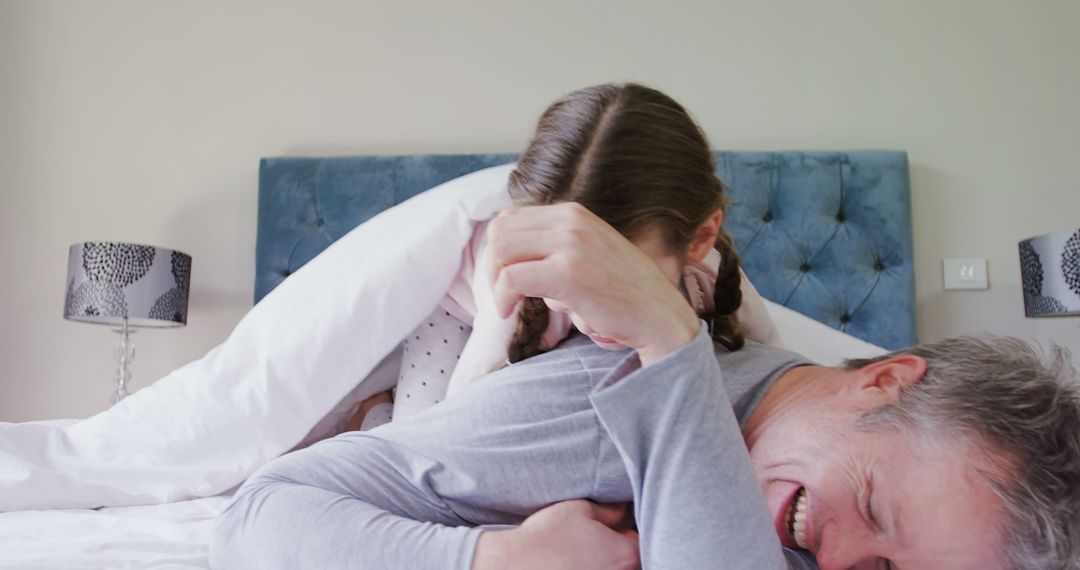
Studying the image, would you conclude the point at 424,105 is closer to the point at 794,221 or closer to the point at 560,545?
the point at 794,221

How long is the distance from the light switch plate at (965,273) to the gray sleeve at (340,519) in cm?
183

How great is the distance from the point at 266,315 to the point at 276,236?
95 cm

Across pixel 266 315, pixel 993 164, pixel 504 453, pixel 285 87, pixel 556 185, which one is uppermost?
pixel 285 87

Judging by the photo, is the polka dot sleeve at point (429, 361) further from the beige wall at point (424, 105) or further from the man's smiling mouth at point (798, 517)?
the beige wall at point (424, 105)

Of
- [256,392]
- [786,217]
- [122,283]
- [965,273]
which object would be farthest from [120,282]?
[965,273]

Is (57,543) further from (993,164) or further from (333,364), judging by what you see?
(993,164)

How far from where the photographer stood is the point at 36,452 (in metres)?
1.05

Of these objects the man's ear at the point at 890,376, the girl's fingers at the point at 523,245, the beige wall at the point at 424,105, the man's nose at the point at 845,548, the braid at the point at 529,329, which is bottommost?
the man's nose at the point at 845,548

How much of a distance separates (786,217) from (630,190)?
1391 millimetres

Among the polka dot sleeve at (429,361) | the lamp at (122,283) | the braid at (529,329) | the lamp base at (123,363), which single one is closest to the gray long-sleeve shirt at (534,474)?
the braid at (529,329)

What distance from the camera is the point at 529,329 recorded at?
0.91 m

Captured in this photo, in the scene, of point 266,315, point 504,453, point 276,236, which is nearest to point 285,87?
point 276,236

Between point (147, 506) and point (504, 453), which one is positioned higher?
point (504, 453)

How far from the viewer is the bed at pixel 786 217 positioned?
192 centimetres
